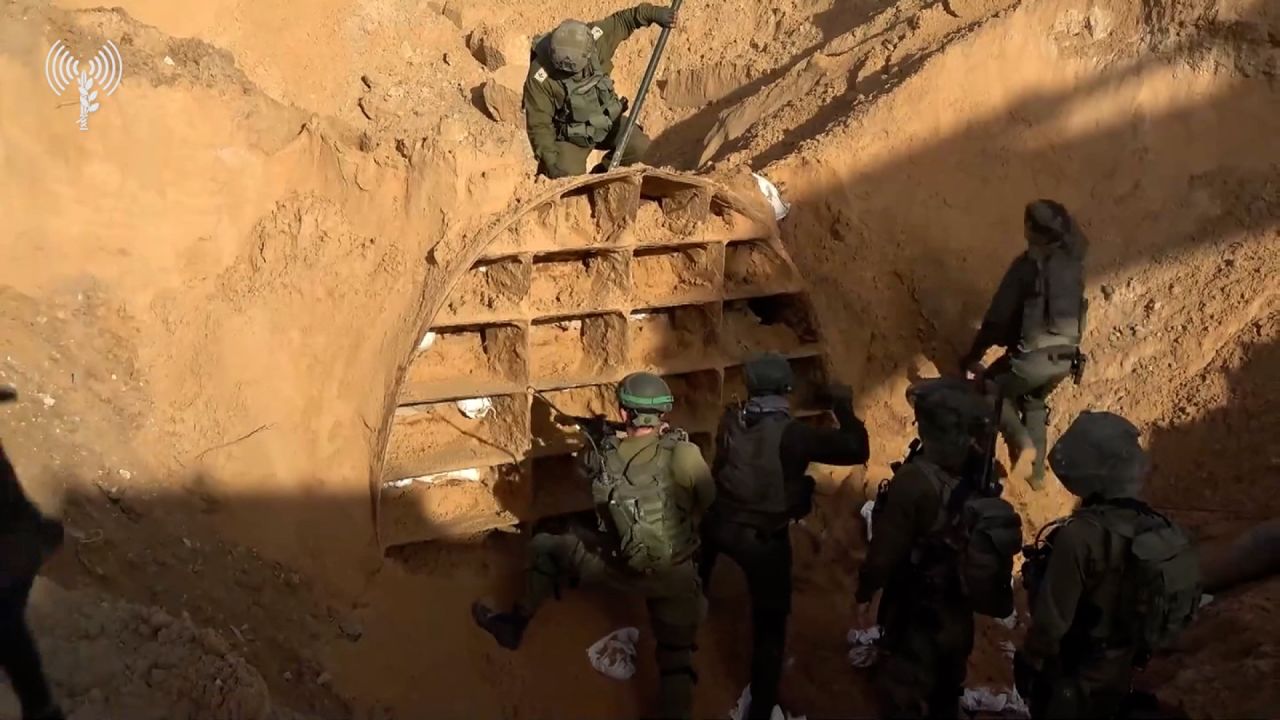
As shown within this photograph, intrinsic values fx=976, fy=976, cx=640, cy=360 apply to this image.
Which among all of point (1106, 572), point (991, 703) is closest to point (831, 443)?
point (1106, 572)

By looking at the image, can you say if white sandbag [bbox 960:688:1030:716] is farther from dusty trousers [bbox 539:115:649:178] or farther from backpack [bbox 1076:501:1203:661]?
dusty trousers [bbox 539:115:649:178]

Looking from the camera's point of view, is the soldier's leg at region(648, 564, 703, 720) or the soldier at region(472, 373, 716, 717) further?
the soldier's leg at region(648, 564, 703, 720)

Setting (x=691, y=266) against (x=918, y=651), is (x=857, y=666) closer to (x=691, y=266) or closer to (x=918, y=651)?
(x=918, y=651)

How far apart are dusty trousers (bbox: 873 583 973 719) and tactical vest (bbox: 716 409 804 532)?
694mm

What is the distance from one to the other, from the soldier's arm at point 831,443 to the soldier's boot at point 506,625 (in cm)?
174

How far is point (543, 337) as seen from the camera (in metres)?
6.27

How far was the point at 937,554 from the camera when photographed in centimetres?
447

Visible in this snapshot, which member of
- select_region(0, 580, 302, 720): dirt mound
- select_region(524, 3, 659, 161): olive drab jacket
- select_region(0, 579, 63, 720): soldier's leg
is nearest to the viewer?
select_region(0, 579, 63, 720): soldier's leg

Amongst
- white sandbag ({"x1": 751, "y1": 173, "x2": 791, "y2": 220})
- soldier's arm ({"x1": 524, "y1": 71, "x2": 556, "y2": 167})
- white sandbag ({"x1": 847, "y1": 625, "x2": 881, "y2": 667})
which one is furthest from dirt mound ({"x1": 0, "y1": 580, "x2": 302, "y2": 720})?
white sandbag ({"x1": 751, "y1": 173, "x2": 791, "y2": 220})

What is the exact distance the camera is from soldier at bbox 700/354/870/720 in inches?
195

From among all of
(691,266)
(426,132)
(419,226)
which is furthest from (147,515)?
(691,266)

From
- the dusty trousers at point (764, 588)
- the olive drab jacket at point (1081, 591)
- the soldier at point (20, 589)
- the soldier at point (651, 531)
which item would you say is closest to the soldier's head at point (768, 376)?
the soldier at point (651, 531)

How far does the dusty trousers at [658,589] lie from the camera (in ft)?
16.3

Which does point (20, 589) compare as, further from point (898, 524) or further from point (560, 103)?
point (560, 103)
